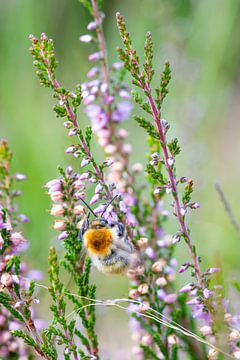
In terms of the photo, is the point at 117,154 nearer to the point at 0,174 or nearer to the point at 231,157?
the point at 0,174

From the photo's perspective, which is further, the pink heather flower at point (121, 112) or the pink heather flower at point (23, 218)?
the pink heather flower at point (121, 112)

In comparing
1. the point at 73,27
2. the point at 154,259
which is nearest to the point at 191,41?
the point at 73,27

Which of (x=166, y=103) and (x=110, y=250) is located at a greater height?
(x=166, y=103)

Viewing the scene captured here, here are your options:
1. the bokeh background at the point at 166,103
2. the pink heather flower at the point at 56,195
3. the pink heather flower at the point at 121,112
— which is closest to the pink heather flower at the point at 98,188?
the pink heather flower at the point at 56,195

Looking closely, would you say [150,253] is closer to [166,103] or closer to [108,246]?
[108,246]

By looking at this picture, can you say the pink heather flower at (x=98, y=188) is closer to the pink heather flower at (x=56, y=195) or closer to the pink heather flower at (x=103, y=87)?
the pink heather flower at (x=56, y=195)

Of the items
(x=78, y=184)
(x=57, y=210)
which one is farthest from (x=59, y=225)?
(x=78, y=184)

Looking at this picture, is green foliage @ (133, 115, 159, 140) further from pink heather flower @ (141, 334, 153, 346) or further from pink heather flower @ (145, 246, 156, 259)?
pink heather flower @ (141, 334, 153, 346)
